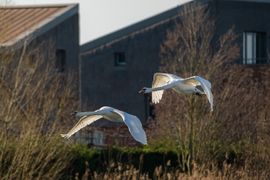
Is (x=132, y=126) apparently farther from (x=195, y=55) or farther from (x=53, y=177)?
(x=195, y=55)

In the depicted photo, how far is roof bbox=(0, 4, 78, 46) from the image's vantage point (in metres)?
28.6

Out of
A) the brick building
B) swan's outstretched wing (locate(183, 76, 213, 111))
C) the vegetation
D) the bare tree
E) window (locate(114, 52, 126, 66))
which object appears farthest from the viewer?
window (locate(114, 52, 126, 66))

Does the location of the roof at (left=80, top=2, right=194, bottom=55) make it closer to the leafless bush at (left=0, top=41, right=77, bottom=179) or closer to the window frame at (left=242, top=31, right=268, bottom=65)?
the window frame at (left=242, top=31, right=268, bottom=65)

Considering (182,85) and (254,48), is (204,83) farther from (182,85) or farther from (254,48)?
(254,48)

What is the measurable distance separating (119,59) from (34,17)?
5.72 metres

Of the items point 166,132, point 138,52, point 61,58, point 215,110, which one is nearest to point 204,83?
point 215,110

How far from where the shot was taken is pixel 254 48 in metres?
34.5

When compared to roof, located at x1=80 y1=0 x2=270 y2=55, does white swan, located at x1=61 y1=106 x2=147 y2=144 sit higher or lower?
lower

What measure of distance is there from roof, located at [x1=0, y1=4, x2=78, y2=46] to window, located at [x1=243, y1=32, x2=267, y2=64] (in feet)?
22.9

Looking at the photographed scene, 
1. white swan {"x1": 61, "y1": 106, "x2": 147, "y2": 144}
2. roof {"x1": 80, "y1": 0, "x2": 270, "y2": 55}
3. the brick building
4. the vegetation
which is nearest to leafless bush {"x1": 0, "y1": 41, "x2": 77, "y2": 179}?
the vegetation

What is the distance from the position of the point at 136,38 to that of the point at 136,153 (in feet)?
57.4

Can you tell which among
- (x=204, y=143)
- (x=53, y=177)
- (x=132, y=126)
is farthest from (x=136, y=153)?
(x=132, y=126)

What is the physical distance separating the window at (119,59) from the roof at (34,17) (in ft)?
14.5

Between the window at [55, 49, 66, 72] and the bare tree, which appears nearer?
the bare tree
